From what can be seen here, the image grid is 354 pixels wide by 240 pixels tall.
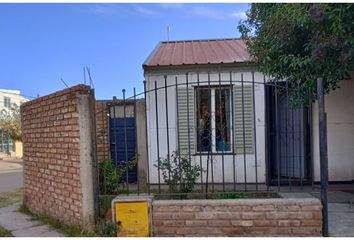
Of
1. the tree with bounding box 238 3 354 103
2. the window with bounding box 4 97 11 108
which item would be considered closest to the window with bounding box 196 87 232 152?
the tree with bounding box 238 3 354 103

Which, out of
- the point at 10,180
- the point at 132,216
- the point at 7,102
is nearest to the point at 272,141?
the point at 132,216

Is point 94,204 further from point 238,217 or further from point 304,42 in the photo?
point 304,42

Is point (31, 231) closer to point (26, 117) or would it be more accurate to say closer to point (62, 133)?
point (62, 133)

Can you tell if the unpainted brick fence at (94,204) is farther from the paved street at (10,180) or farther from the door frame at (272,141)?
the paved street at (10,180)

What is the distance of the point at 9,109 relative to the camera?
3130cm

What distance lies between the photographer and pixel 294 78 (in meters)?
5.82

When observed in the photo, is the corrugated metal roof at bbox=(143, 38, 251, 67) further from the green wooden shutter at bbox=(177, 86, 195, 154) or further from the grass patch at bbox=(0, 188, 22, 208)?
the grass patch at bbox=(0, 188, 22, 208)

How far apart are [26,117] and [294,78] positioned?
5.10 meters

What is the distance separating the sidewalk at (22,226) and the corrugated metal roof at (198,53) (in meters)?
4.28

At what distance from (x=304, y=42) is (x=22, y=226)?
5.51 metres

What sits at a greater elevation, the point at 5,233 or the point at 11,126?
the point at 11,126

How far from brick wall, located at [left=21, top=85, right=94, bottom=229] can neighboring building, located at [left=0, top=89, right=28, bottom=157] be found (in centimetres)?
2544

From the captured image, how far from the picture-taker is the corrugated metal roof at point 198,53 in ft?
28.0

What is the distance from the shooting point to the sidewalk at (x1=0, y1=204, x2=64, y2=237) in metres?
5.11
